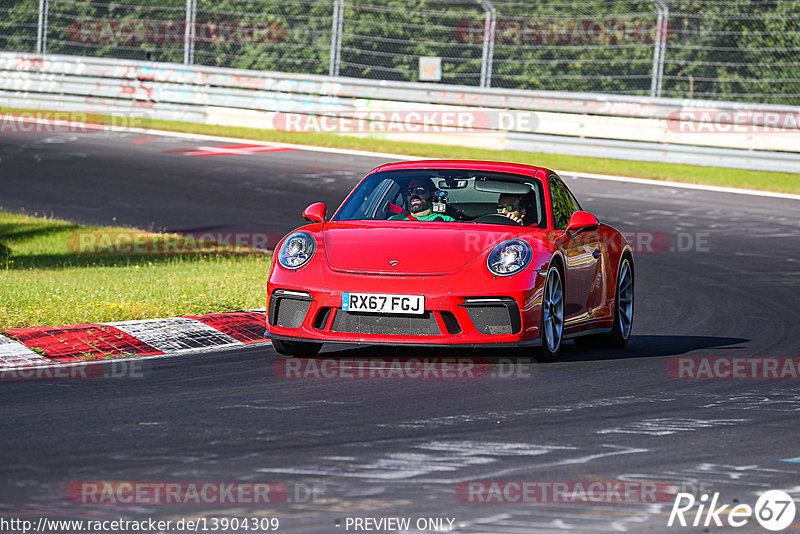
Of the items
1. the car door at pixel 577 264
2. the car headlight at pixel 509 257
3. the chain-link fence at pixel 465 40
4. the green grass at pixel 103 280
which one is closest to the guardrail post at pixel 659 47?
the chain-link fence at pixel 465 40

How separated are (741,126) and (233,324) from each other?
13.1 meters

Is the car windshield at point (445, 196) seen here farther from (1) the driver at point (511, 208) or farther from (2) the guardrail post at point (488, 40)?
(2) the guardrail post at point (488, 40)

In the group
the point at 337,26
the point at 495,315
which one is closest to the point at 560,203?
the point at 495,315

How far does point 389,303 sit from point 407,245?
52 cm

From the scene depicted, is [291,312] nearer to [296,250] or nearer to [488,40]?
[296,250]

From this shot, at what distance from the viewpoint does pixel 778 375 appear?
8.37 metres

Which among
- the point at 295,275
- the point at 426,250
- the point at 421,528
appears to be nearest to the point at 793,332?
the point at 426,250

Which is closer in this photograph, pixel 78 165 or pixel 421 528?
pixel 421 528

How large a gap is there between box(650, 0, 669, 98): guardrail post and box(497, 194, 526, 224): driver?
41.9 ft

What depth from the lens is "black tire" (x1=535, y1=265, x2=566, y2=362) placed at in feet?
27.2

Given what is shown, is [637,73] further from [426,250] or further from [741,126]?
[426,250]

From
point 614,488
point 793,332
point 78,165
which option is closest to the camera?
point 614,488

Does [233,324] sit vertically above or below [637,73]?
below

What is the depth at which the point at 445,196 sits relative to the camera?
9.31 metres
